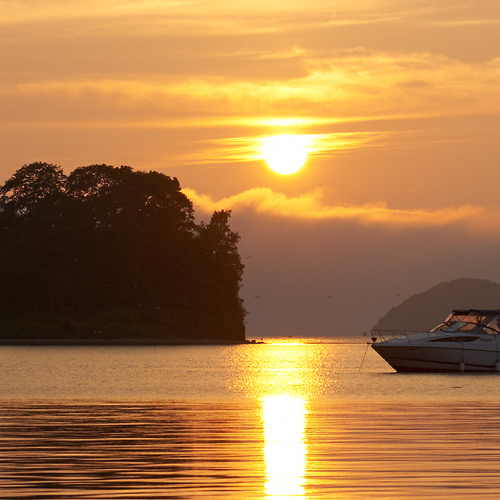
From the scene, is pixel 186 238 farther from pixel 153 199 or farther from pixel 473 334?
pixel 473 334

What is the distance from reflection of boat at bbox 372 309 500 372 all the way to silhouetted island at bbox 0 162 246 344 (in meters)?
82.4

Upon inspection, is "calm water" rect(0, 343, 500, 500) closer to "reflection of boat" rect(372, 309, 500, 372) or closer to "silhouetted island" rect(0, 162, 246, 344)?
"reflection of boat" rect(372, 309, 500, 372)

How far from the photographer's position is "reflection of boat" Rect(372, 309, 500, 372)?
74.8 meters

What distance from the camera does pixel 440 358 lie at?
245 ft

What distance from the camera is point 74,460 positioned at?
2514 cm

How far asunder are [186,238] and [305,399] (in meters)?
118

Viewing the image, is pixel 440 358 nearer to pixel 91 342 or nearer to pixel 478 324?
pixel 478 324

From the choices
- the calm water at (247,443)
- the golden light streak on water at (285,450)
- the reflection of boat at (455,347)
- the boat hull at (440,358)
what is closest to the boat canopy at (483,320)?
the reflection of boat at (455,347)

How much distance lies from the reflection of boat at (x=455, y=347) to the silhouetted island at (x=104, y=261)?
270ft

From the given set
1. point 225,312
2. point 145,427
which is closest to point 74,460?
point 145,427

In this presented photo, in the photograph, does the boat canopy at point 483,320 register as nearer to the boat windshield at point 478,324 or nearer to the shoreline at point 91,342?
the boat windshield at point 478,324

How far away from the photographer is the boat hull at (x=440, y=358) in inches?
2936

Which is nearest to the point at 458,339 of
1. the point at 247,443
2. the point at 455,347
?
the point at 455,347

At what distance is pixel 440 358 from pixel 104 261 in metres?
88.7
